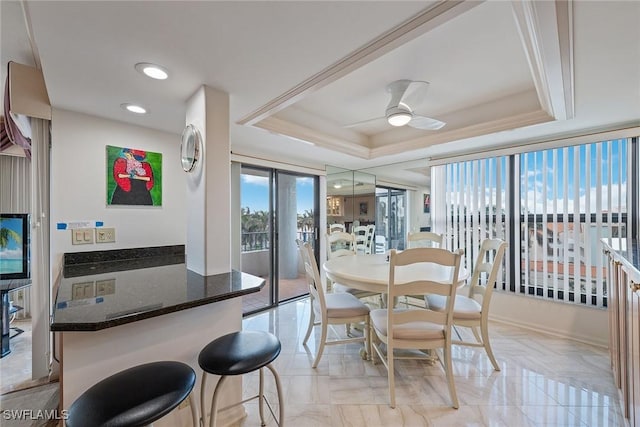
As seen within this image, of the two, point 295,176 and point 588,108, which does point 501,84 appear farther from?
point 295,176

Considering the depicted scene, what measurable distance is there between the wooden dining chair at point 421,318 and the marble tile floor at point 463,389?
146 millimetres

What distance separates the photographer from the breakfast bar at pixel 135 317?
1.09 metres

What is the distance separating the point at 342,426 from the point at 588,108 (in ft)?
9.84

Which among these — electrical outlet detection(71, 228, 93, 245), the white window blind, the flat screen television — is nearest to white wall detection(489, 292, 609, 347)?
the white window blind

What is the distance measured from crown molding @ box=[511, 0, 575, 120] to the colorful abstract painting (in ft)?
9.06

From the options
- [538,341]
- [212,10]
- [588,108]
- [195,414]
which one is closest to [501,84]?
[588,108]

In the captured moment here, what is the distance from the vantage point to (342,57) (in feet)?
4.56

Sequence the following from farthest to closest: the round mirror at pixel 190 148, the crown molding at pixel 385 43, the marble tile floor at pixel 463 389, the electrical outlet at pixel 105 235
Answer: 1. the electrical outlet at pixel 105 235
2. the round mirror at pixel 190 148
3. the marble tile floor at pixel 463 389
4. the crown molding at pixel 385 43

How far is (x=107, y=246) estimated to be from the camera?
2209 millimetres

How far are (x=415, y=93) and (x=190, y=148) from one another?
6.24 ft

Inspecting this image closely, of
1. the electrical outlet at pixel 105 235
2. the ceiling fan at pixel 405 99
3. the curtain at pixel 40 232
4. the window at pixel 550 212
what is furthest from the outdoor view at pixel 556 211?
the curtain at pixel 40 232

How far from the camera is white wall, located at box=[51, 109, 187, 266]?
2008 millimetres

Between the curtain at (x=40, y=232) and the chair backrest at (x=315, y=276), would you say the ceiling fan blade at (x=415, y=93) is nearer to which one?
the chair backrest at (x=315, y=276)

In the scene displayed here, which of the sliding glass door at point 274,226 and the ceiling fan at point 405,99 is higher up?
the ceiling fan at point 405,99
